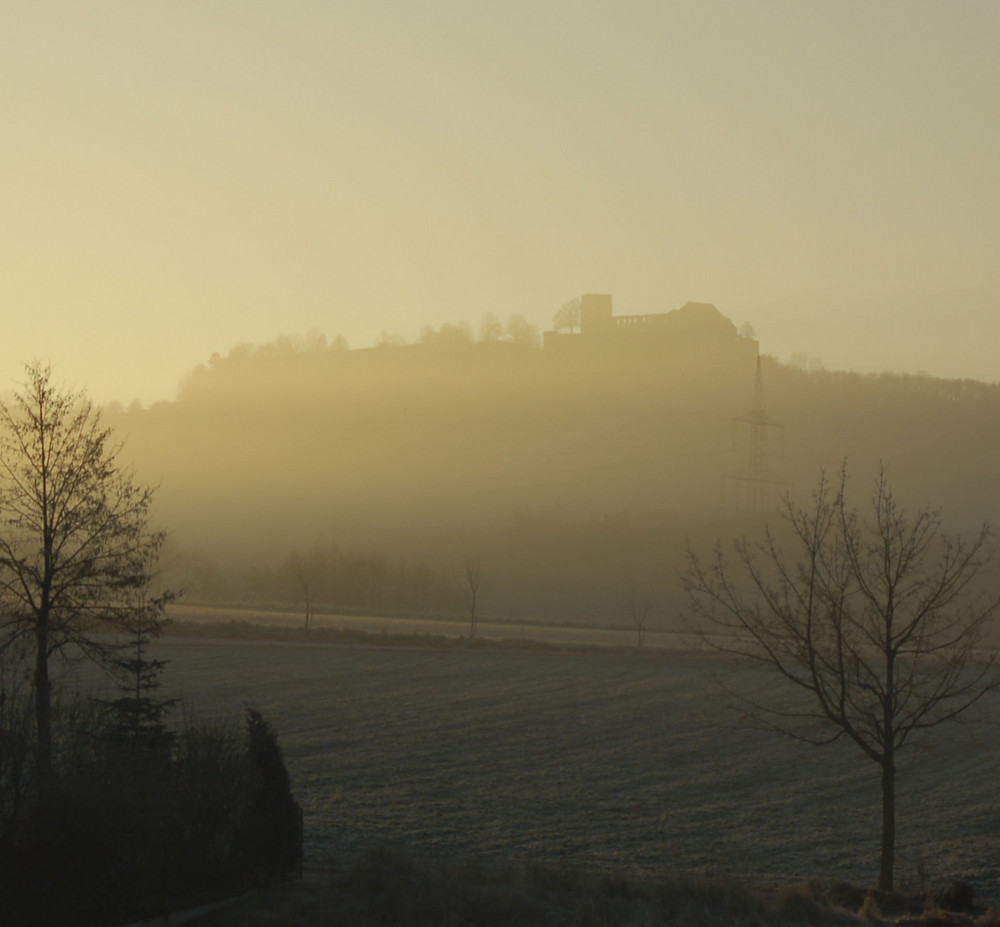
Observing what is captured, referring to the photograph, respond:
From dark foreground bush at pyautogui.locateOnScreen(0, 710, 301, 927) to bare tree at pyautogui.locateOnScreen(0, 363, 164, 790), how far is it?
3.93m

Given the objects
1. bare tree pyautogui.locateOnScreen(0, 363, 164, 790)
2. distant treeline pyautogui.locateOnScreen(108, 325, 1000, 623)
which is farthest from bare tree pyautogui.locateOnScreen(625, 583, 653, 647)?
bare tree pyautogui.locateOnScreen(0, 363, 164, 790)

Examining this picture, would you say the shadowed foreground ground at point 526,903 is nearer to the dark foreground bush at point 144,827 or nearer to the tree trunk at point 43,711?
the dark foreground bush at point 144,827

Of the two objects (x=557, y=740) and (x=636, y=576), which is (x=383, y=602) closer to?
(x=636, y=576)

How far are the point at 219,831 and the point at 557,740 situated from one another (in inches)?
685

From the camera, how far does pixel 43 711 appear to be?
48.4ft

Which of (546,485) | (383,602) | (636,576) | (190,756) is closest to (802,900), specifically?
(190,756)

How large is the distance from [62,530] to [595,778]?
1395 centimetres

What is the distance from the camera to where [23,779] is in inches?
510

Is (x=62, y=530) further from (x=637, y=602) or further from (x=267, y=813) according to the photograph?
(x=637, y=602)

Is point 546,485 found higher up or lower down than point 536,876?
higher up

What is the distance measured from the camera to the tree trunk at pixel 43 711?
13.0 m

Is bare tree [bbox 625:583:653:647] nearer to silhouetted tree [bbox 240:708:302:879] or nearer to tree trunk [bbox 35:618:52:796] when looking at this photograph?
tree trunk [bbox 35:618:52:796]

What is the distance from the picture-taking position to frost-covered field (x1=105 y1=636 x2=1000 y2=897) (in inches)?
745

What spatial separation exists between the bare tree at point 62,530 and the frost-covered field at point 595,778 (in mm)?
5876
